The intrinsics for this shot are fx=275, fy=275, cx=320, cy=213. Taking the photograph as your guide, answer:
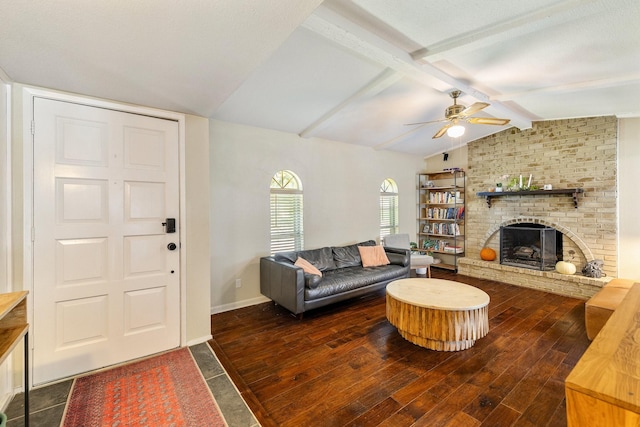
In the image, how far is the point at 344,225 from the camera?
5004mm

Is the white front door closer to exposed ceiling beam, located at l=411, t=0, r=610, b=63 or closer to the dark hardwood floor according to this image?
the dark hardwood floor

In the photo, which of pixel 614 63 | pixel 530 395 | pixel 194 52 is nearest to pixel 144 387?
pixel 194 52

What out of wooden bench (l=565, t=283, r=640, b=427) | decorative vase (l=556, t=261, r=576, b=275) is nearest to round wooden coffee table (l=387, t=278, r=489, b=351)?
wooden bench (l=565, t=283, r=640, b=427)

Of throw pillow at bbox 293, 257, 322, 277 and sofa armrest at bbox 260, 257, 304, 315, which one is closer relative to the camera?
sofa armrest at bbox 260, 257, 304, 315

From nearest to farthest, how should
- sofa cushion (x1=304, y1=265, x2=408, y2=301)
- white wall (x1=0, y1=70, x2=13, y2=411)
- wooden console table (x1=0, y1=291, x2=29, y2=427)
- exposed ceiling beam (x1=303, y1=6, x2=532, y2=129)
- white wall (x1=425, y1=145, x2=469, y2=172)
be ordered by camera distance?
wooden console table (x1=0, y1=291, x2=29, y2=427)
white wall (x1=0, y1=70, x2=13, y2=411)
exposed ceiling beam (x1=303, y1=6, x2=532, y2=129)
sofa cushion (x1=304, y1=265, x2=408, y2=301)
white wall (x1=425, y1=145, x2=469, y2=172)

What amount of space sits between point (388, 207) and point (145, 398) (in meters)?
4.98

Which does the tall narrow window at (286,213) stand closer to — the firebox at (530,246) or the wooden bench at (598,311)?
the wooden bench at (598,311)

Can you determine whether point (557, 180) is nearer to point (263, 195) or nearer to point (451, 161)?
point (451, 161)

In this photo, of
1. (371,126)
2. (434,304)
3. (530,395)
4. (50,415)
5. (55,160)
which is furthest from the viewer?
(371,126)

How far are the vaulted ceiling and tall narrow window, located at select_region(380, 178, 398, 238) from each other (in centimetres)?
208

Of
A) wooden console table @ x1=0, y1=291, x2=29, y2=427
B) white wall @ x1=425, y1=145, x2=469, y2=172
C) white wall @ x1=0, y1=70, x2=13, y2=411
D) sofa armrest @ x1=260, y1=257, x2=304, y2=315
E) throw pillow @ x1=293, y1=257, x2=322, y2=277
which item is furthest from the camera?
white wall @ x1=425, y1=145, x2=469, y2=172

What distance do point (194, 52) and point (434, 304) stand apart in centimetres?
275

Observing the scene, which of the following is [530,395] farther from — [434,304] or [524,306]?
[524,306]

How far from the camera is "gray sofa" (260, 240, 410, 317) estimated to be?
3.31 m
